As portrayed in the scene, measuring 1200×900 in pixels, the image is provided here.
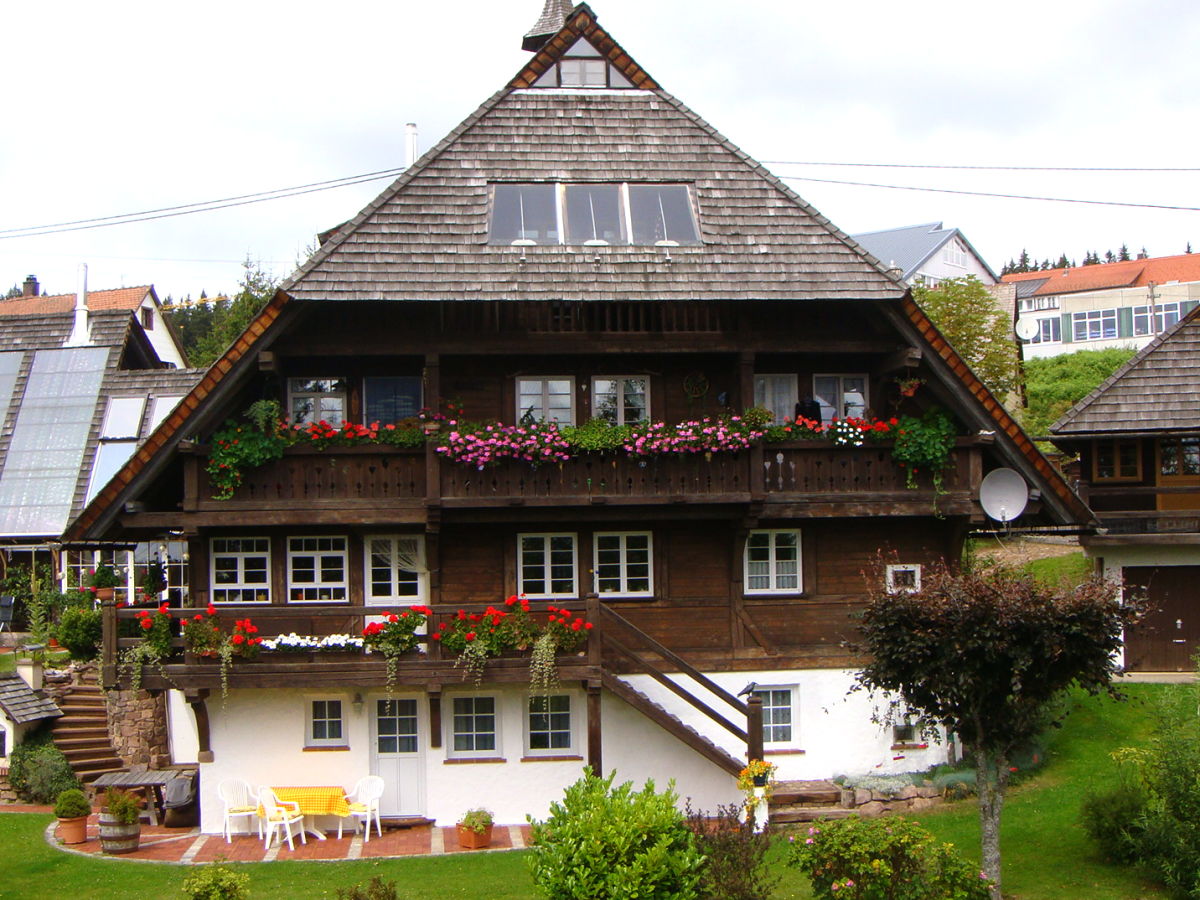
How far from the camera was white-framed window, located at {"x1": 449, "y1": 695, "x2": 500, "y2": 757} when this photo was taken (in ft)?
68.7

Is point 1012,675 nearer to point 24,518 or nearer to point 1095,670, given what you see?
point 1095,670

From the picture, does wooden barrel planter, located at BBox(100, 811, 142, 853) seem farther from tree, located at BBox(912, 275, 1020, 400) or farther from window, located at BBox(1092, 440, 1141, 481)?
tree, located at BBox(912, 275, 1020, 400)

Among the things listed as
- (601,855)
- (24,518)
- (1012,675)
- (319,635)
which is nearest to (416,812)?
(319,635)

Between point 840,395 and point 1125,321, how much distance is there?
51.1 m

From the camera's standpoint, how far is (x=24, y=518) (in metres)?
31.0

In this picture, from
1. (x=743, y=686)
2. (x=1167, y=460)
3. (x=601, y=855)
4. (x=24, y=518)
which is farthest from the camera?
(x=24, y=518)

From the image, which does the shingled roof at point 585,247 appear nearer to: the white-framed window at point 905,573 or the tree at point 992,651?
the white-framed window at point 905,573

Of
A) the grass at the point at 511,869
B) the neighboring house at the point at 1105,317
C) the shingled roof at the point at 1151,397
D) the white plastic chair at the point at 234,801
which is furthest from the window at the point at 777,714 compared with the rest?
the neighboring house at the point at 1105,317

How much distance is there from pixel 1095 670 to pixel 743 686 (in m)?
7.96

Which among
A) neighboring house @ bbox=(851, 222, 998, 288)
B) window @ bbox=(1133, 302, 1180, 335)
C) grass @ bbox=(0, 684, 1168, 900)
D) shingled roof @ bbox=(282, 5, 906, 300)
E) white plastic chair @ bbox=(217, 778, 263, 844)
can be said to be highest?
neighboring house @ bbox=(851, 222, 998, 288)

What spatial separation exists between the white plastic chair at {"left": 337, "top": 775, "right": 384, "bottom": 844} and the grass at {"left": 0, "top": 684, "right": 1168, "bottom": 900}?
5.33ft

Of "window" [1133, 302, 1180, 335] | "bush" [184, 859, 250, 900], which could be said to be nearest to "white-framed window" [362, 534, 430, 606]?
"bush" [184, 859, 250, 900]

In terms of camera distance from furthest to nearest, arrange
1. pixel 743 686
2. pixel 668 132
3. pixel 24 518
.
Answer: pixel 24 518, pixel 668 132, pixel 743 686

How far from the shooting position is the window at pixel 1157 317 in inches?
2569
